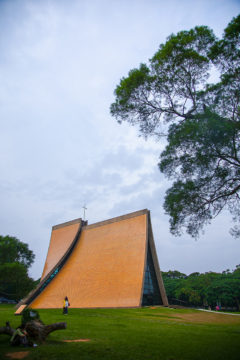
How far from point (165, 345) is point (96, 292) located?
12944 millimetres

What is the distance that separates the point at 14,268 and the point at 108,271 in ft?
36.3

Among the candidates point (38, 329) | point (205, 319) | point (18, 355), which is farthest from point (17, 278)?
point (18, 355)

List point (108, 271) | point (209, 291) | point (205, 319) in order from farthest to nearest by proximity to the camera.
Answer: point (209, 291)
point (108, 271)
point (205, 319)

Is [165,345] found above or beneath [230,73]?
beneath

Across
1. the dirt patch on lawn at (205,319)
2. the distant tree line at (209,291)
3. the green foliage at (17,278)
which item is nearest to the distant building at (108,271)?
the dirt patch on lawn at (205,319)

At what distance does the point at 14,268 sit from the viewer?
23859 mm

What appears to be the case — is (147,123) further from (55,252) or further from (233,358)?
(55,252)

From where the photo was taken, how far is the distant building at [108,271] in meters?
16.1

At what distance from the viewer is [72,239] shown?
22.1 m

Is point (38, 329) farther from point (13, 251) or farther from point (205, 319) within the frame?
point (13, 251)

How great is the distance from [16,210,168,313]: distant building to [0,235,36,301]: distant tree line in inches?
182

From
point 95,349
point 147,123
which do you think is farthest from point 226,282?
point 95,349

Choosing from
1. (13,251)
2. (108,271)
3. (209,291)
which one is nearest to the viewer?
(108,271)

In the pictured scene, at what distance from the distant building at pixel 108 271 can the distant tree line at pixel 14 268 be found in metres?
4.62
